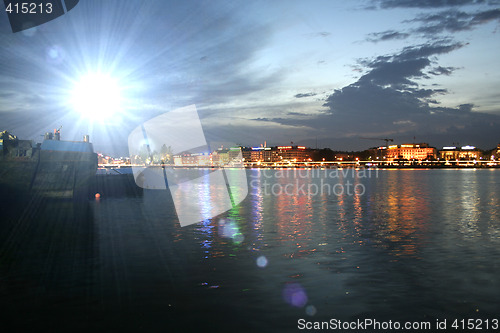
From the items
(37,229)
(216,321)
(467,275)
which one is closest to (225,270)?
(216,321)

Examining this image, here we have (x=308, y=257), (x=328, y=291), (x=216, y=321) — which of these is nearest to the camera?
(x=216, y=321)

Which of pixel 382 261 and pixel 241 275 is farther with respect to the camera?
pixel 382 261

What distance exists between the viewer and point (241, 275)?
13977mm

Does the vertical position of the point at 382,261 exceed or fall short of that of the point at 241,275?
it falls short

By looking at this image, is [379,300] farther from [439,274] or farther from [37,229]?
[37,229]

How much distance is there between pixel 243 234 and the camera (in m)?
23.2

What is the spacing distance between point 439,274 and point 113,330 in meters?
10.5

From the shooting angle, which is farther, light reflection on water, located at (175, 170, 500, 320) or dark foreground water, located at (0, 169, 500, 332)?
light reflection on water, located at (175, 170, 500, 320)

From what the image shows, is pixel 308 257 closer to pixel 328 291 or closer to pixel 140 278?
pixel 328 291

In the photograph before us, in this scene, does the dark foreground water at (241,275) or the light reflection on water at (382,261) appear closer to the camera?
the dark foreground water at (241,275)

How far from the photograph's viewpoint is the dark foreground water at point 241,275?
9977 millimetres

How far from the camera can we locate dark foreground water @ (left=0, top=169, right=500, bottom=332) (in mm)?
9977

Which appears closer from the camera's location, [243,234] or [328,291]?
[328,291]

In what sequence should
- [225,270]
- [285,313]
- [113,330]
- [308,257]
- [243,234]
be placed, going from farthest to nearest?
[243,234] < [308,257] < [225,270] < [285,313] < [113,330]
